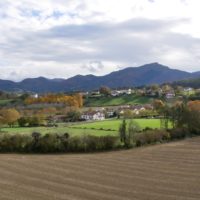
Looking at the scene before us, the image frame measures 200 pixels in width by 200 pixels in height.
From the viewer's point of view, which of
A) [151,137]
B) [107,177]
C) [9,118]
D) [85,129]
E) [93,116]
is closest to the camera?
[107,177]

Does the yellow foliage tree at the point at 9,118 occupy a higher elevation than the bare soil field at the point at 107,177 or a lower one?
higher

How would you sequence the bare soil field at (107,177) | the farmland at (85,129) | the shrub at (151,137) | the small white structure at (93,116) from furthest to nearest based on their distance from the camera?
the small white structure at (93,116) < the farmland at (85,129) < the shrub at (151,137) < the bare soil field at (107,177)

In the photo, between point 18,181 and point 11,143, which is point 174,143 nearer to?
point 11,143

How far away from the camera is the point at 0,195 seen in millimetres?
36406

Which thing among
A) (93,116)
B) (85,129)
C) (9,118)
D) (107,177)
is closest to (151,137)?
(85,129)

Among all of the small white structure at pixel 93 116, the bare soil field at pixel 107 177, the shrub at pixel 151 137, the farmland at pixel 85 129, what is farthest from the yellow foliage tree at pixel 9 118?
the bare soil field at pixel 107 177

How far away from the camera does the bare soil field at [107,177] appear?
37.1m

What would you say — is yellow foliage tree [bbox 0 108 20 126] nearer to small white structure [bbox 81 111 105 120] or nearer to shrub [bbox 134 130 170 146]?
small white structure [bbox 81 111 105 120]

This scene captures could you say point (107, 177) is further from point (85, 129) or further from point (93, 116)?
point (93, 116)

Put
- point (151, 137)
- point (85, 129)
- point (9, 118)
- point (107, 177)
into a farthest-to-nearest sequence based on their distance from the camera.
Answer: point (9, 118), point (85, 129), point (151, 137), point (107, 177)

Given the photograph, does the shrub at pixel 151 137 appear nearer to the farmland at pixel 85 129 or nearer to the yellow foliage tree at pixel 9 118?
the farmland at pixel 85 129

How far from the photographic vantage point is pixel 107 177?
4672 cm

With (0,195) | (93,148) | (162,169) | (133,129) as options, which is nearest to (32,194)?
(0,195)

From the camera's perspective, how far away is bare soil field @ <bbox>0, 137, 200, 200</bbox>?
37125 mm
